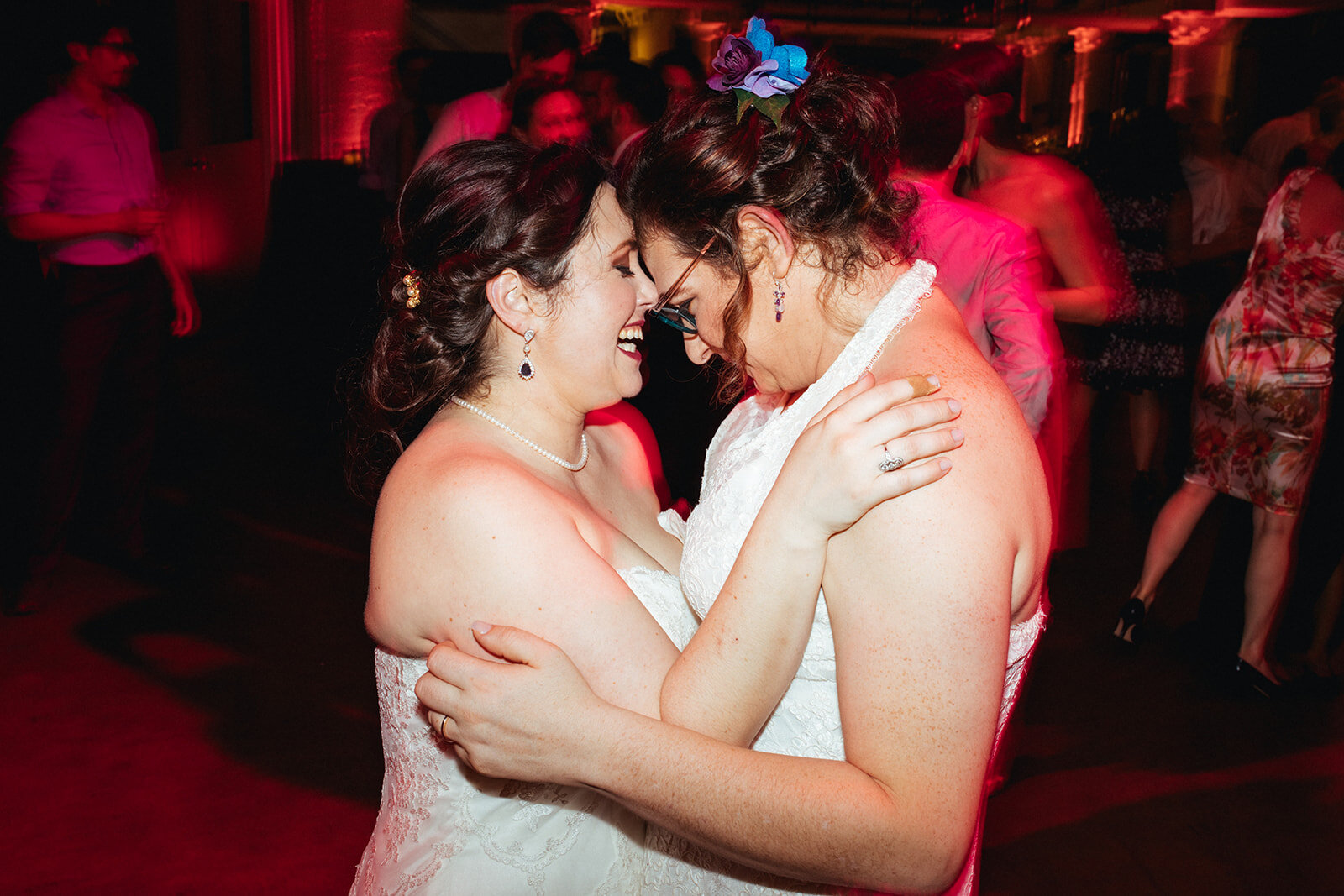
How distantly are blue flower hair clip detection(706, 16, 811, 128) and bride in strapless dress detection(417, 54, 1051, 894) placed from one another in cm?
1

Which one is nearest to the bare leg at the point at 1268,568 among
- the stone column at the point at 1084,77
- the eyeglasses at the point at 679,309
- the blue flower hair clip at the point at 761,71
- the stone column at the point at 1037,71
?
the eyeglasses at the point at 679,309

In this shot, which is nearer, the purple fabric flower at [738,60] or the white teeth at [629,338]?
the purple fabric flower at [738,60]

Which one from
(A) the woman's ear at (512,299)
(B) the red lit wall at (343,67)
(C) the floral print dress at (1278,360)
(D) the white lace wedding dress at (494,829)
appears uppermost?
(B) the red lit wall at (343,67)

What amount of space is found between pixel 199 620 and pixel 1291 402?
3806 mm

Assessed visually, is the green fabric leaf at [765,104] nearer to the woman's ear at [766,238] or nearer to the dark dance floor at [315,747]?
the woman's ear at [766,238]

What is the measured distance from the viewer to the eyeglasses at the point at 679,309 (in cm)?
125

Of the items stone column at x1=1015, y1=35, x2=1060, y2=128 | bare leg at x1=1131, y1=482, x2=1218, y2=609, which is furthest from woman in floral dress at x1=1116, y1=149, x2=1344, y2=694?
stone column at x1=1015, y1=35, x2=1060, y2=128

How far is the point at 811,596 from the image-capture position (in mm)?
1027

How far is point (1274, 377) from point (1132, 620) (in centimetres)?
99

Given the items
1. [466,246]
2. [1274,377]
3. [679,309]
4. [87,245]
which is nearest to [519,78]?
[87,245]

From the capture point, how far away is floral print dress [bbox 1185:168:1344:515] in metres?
3.24

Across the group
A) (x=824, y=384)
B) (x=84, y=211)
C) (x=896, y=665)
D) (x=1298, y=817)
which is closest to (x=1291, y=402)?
(x=1298, y=817)

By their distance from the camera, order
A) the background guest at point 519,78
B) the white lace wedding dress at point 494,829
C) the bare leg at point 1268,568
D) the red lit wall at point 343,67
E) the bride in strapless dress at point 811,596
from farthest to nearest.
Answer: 1. the red lit wall at point 343,67
2. the background guest at point 519,78
3. the bare leg at point 1268,568
4. the white lace wedding dress at point 494,829
5. the bride in strapless dress at point 811,596

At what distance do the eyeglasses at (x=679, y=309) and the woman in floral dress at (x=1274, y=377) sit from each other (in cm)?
270
